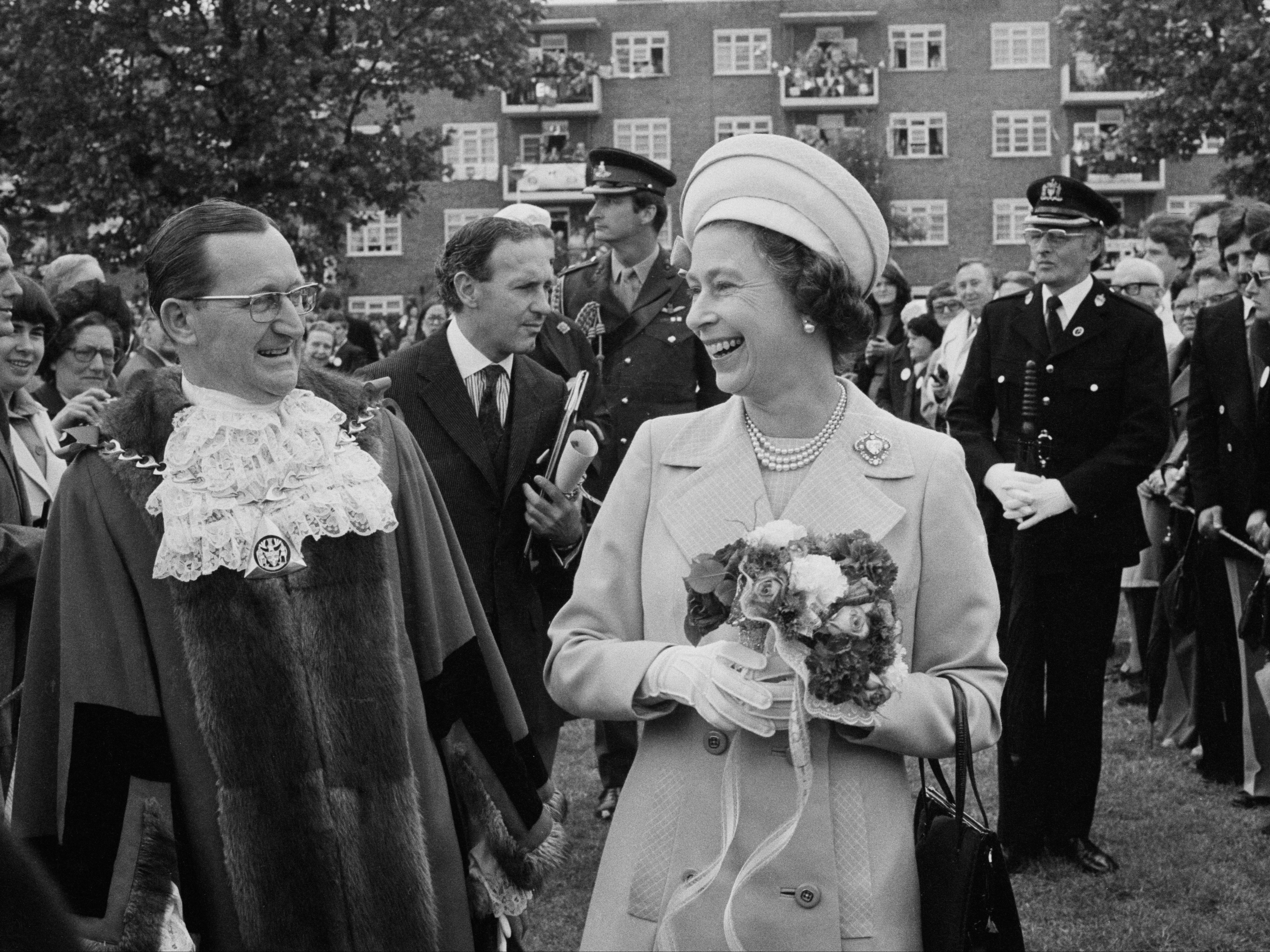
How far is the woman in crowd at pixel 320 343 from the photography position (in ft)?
39.4

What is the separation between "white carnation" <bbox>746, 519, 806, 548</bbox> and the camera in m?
2.77

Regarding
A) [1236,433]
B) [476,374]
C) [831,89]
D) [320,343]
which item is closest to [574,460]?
[476,374]

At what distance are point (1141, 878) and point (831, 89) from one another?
51.7 m

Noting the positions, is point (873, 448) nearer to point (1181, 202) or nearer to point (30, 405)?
point (30, 405)

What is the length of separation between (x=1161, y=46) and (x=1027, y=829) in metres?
25.3

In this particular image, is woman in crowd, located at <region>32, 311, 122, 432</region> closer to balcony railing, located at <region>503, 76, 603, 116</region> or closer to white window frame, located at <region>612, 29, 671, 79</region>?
balcony railing, located at <region>503, 76, 603, 116</region>

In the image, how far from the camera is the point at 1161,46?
28.9 m

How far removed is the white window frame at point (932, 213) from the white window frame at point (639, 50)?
9.57 metres

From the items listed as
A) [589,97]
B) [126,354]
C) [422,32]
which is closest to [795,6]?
[589,97]

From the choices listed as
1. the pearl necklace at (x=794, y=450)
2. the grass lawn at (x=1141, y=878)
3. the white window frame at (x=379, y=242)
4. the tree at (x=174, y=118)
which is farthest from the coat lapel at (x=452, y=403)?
the white window frame at (x=379, y=242)

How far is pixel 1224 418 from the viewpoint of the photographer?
23.6 feet

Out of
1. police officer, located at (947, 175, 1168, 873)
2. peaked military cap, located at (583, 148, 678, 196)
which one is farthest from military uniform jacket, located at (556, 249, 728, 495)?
police officer, located at (947, 175, 1168, 873)

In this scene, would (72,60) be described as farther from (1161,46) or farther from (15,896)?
(15,896)

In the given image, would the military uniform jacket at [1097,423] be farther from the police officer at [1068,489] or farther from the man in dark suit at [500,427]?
the man in dark suit at [500,427]
